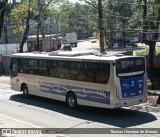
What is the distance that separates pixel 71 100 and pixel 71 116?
1.95m

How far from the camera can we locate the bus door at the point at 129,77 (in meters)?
16.5

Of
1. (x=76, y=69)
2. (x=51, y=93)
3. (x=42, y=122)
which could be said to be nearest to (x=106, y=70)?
(x=76, y=69)

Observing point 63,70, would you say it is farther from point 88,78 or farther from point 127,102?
point 127,102

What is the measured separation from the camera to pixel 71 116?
17.4m

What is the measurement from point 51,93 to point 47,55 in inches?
91.6

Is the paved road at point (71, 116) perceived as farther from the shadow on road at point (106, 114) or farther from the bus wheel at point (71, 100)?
the bus wheel at point (71, 100)

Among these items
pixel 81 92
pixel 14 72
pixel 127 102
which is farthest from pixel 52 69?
pixel 127 102

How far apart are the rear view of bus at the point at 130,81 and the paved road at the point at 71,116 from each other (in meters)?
0.78

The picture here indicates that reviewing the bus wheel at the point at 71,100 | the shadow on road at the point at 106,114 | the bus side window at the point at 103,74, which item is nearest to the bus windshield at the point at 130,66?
the bus side window at the point at 103,74

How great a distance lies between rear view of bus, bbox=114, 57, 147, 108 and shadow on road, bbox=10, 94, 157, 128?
665mm

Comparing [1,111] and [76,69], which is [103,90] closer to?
[76,69]

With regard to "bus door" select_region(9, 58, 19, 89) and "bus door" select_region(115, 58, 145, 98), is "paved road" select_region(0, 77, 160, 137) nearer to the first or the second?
"bus door" select_region(115, 58, 145, 98)

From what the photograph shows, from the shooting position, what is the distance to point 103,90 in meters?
16.9

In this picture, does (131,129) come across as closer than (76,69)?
Yes
